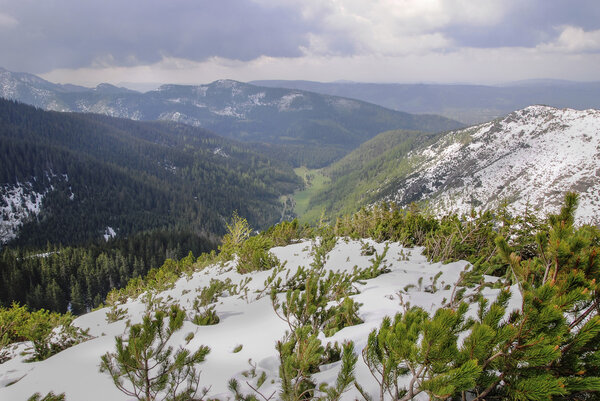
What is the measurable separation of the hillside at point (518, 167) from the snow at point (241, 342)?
4905cm

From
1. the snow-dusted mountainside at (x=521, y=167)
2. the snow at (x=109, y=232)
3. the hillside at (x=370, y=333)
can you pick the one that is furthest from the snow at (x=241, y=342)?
the snow at (x=109, y=232)

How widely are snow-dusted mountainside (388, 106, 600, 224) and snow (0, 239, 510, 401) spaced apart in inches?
2585

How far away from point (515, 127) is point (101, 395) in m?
145

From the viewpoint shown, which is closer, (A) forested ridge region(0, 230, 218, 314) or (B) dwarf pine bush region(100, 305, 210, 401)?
(B) dwarf pine bush region(100, 305, 210, 401)

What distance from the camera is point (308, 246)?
49.6ft

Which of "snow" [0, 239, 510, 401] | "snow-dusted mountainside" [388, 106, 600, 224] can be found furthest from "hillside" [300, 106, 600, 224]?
"snow" [0, 239, 510, 401]

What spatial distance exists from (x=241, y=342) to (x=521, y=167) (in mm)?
114727

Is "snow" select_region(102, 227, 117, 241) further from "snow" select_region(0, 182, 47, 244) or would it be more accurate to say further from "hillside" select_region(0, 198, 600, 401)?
"hillside" select_region(0, 198, 600, 401)

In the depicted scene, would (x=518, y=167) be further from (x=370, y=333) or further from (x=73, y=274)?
(x=73, y=274)

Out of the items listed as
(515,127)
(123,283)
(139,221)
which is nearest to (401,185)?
(515,127)

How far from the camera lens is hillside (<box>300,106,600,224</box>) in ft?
243

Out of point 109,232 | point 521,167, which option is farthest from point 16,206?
point 521,167

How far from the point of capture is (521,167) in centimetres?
9250

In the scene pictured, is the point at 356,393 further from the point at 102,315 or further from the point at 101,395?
the point at 102,315
